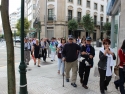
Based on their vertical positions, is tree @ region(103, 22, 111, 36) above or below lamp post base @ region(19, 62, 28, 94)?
above

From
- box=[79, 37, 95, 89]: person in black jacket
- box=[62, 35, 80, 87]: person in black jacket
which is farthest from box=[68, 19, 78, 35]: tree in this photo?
box=[79, 37, 95, 89]: person in black jacket

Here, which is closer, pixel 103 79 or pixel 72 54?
pixel 103 79

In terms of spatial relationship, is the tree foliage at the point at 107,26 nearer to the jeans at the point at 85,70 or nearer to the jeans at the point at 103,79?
the jeans at the point at 85,70

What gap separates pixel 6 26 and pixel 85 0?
40.0 meters

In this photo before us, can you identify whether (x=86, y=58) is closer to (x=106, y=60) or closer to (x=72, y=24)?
(x=106, y=60)

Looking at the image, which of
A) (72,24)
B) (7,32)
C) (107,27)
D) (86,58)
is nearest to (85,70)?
(86,58)

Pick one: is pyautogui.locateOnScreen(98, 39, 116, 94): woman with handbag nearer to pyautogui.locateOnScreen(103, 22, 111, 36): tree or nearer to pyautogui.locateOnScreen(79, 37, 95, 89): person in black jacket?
pyautogui.locateOnScreen(79, 37, 95, 89): person in black jacket

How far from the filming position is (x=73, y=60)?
640cm

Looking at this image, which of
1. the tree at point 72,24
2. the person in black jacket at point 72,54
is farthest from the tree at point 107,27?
the person in black jacket at point 72,54

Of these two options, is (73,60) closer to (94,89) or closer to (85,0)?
(94,89)

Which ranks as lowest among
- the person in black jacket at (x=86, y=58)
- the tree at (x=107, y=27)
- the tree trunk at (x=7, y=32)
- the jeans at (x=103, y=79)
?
the jeans at (x=103, y=79)

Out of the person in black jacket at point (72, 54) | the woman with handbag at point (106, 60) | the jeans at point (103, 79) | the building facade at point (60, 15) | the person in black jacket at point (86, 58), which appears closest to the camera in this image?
the woman with handbag at point (106, 60)

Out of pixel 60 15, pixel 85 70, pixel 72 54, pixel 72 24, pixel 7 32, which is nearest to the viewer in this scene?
pixel 7 32

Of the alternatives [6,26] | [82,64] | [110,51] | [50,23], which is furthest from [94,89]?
[50,23]
